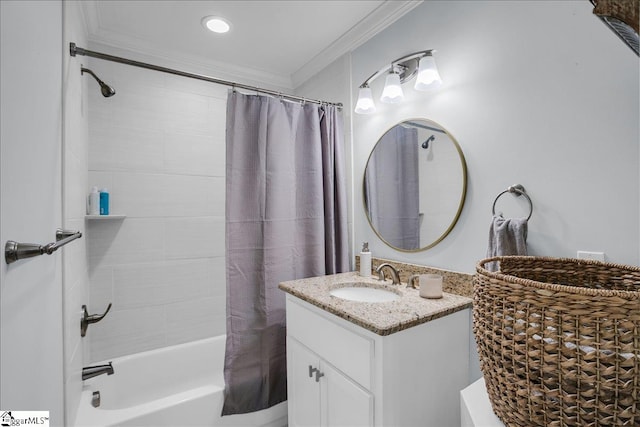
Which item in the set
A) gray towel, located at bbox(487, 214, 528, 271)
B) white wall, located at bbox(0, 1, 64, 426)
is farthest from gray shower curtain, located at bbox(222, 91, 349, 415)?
gray towel, located at bbox(487, 214, 528, 271)

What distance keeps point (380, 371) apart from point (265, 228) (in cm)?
97

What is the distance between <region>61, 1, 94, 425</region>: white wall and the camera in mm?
1239

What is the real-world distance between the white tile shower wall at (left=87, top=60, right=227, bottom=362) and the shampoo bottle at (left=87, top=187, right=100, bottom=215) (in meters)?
0.13

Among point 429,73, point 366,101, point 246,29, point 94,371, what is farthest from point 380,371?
point 246,29

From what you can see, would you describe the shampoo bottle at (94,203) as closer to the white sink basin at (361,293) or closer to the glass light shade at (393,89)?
the white sink basin at (361,293)

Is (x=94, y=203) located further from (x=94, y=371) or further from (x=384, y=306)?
(x=384, y=306)

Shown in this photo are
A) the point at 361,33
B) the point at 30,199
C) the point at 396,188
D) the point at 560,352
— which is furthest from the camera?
the point at 361,33

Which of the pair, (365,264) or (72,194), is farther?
(365,264)

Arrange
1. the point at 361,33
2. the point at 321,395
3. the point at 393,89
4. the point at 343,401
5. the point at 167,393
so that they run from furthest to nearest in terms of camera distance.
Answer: the point at 167,393 < the point at 361,33 < the point at 393,89 < the point at 321,395 < the point at 343,401

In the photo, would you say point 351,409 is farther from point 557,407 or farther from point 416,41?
point 416,41

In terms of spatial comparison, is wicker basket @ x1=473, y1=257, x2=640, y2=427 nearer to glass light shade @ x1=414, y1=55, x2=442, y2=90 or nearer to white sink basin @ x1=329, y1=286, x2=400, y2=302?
white sink basin @ x1=329, y1=286, x2=400, y2=302

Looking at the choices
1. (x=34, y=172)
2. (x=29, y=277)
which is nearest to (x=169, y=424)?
(x=29, y=277)

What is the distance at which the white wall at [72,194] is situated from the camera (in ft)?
4.07

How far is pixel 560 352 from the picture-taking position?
1.62 feet
